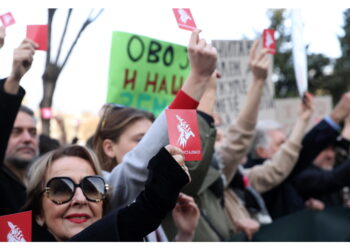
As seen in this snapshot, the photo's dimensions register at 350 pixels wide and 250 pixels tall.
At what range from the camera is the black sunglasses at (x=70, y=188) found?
196cm

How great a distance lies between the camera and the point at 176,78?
10.8ft

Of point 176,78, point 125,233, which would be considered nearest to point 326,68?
point 176,78

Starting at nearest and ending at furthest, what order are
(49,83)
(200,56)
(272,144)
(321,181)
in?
1. (200,56)
2. (321,181)
3. (272,144)
4. (49,83)

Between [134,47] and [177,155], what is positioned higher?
[134,47]

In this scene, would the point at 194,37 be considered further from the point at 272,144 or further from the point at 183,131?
the point at 272,144

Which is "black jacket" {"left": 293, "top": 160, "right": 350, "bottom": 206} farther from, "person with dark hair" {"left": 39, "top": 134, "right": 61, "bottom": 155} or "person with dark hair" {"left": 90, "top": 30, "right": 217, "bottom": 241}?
"person with dark hair" {"left": 90, "top": 30, "right": 217, "bottom": 241}

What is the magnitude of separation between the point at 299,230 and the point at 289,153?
549 millimetres

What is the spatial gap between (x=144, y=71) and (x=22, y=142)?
937 millimetres

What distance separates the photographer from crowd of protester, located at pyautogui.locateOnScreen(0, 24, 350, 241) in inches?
67.1

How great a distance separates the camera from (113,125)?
2.70m

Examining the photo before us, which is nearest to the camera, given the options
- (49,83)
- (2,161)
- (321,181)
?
(2,161)

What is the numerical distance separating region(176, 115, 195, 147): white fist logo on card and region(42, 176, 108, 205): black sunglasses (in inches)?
17.1

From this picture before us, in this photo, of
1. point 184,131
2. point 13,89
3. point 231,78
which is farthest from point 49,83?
point 184,131

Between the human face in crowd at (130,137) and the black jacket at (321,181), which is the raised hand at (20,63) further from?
the black jacket at (321,181)
